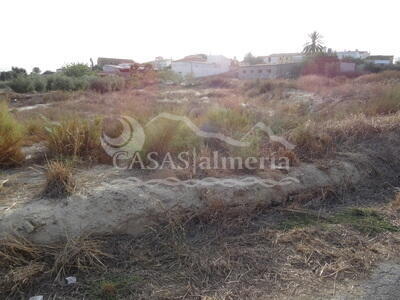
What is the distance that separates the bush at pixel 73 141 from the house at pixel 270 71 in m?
31.9

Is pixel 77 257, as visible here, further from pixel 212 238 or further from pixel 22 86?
pixel 22 86

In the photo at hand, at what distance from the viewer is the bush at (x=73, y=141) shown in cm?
380

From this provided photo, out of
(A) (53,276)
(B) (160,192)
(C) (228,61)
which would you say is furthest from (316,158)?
(C) (228,61)

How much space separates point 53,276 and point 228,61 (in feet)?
208

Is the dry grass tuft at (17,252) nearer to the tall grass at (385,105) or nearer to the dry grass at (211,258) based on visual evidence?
the dry grass at (211,258)

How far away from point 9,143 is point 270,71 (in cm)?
3768

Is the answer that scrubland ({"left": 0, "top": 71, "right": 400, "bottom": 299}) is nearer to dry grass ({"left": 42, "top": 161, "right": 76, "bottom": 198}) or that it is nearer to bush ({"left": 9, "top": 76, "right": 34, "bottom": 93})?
dry grass ({"left": 42, "top": 161, "right": 76, "bottom": 198})

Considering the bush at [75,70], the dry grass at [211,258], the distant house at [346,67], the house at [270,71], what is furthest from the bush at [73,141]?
the house at [270,71]

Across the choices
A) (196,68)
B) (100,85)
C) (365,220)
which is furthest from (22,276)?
(196,68)

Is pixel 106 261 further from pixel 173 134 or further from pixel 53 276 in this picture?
pixel 173 134

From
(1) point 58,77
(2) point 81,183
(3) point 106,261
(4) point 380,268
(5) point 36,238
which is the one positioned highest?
(1) point 58,77

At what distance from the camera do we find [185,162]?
12.1 ft

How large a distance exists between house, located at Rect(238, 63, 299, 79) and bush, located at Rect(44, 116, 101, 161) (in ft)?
105

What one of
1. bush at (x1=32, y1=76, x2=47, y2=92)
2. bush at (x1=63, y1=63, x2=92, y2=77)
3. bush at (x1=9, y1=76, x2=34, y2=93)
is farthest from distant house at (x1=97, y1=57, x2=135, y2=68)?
bush at (x1=9, y1=76, x2=34, y2=93)
